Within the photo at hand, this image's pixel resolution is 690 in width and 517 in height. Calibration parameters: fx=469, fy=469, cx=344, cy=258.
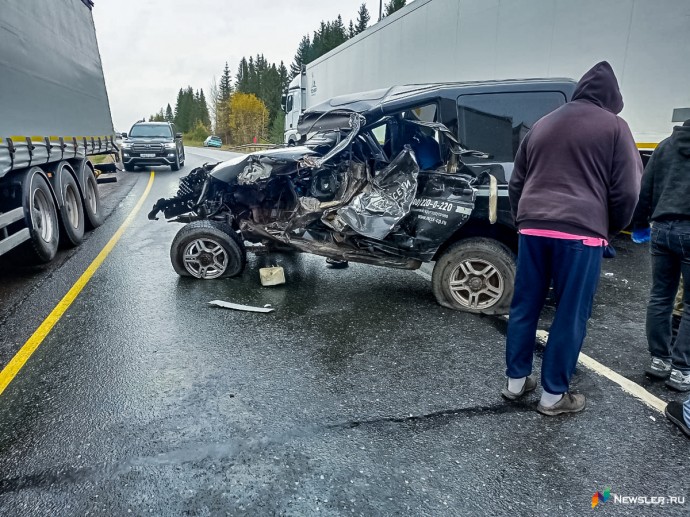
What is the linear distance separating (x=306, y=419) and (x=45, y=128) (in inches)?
219

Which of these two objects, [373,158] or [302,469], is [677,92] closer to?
[373,158]

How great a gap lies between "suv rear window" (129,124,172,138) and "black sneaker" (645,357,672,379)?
1907 centimetres

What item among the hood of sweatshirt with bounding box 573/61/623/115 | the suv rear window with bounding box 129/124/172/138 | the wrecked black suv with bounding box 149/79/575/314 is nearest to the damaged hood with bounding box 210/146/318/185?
the wrecked black suv with bounding box 149/79/575/314

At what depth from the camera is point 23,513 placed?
6.60 ft

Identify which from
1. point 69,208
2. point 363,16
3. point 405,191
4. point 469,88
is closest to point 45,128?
point 69,208

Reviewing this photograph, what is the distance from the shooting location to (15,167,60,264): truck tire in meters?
5.33

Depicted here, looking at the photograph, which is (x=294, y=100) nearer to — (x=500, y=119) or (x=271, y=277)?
(x=271, y=277)

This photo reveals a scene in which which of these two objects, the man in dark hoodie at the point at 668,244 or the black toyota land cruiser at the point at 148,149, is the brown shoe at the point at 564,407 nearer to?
the man in dark hoodie at the point at 668,244

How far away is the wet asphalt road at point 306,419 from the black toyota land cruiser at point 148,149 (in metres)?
14.7

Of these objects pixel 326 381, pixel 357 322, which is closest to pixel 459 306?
pixel 357 322

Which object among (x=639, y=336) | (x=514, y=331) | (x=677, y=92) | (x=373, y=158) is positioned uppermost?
(x=677, y=92)

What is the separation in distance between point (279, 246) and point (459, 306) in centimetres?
202

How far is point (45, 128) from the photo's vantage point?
6.02 metres

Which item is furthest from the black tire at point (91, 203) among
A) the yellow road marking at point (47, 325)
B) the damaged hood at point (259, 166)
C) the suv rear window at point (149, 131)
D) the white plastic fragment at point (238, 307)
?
the suv rear window at point (149, 131)
